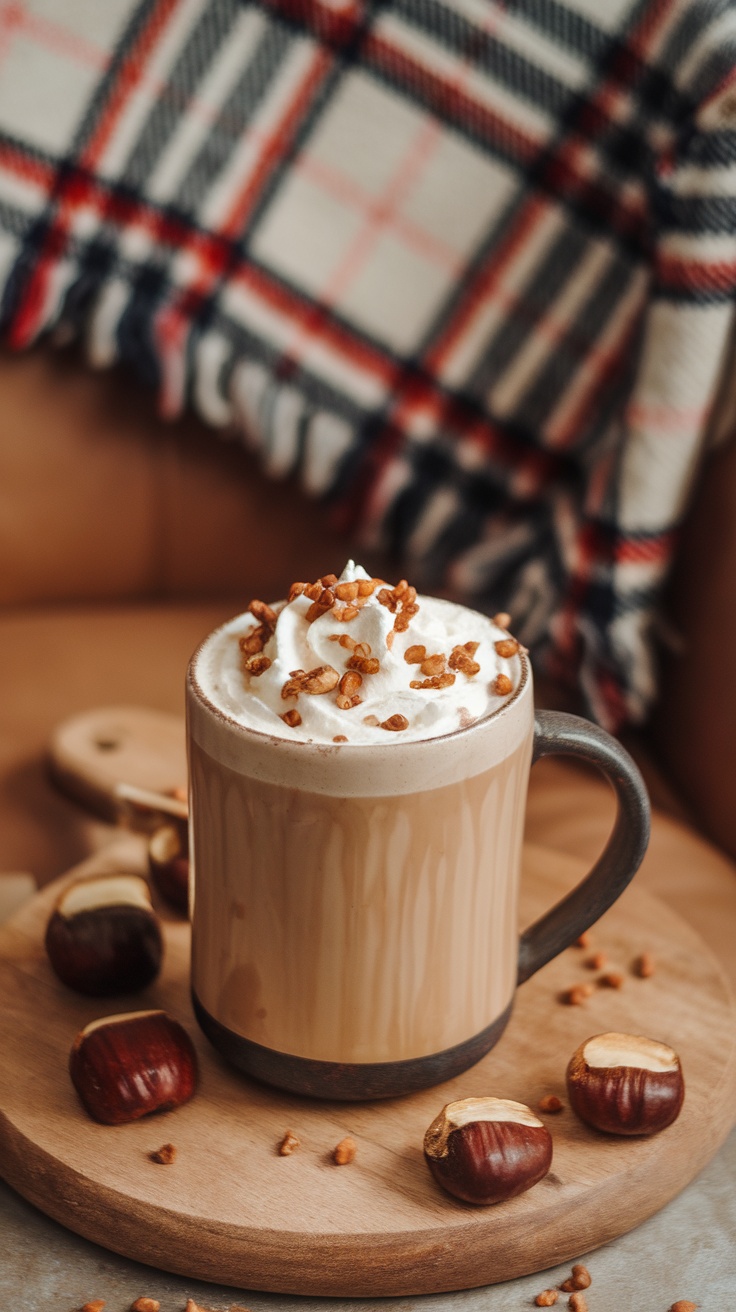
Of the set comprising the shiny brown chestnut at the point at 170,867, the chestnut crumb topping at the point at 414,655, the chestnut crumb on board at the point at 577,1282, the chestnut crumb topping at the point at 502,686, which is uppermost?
the chestnut crumb topping at the point at 502,686

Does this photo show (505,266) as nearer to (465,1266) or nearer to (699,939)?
(699,939)

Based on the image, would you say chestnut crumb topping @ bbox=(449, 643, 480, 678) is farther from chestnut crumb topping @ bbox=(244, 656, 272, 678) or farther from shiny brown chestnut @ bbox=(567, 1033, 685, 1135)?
shiny brown chestnut @ bbox=(567, 1033, 685, 1135)

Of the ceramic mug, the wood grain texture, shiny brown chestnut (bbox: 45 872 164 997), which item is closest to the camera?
the ceramic mug

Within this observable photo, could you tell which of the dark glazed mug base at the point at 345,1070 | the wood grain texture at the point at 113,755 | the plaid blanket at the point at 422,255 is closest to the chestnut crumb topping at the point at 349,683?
the dark glazed mug base at the point at 345,1070

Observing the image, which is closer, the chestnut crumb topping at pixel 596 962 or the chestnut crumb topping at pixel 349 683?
the chestnut crumb topping at pixel 349 683

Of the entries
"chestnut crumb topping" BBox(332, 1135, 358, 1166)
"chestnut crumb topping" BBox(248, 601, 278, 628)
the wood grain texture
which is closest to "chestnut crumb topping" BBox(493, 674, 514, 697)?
"chestnut crumb topping" BBox(248, 601, 278, 628)

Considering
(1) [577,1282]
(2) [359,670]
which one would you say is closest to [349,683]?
(2) [359,670]

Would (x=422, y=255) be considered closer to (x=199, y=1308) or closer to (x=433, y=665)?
(x=433, y=665)

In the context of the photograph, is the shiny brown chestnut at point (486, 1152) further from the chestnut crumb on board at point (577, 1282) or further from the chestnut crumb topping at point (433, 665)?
the chestnut crumb topping at point (433, 665)
